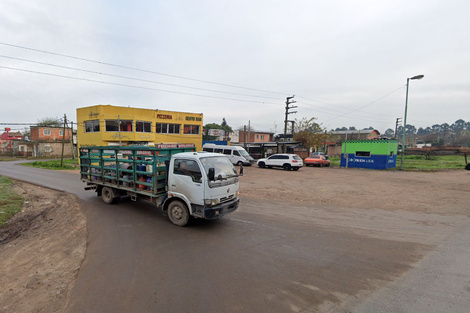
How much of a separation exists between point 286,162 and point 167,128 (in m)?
19.0

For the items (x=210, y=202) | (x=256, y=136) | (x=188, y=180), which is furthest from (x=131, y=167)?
(x=256, y=136)

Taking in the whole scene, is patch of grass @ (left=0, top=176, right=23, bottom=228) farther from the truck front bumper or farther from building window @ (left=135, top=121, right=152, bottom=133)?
building window @ (left=135, top=121, right=152, bottom=133)

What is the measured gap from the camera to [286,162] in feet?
71.2

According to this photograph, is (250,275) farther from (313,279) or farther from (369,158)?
(369,158)

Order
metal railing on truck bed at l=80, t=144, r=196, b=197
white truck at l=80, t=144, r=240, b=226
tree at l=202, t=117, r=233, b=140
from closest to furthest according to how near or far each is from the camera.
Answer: white truck at l=80, t=144, r=240, b=226
metal railing on truck bed at l=80, t=144, r=196, b=197
tree at l=202, t=117, r=233, b=140

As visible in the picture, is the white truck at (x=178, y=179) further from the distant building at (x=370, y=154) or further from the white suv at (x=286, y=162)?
the distant building at (x=370, y=154)

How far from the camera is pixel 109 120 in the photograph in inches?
1081

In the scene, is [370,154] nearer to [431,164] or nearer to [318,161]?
[318,161]

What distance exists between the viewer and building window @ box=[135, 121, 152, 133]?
95.7ft

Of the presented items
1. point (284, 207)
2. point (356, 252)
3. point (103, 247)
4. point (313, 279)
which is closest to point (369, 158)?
point (284, 207)

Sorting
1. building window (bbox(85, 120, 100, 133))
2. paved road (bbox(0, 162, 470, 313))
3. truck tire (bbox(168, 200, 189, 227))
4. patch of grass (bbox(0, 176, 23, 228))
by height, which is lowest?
patch of grass (bbox(0, 176, 23, 228))

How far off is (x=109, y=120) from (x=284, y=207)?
87.2 ft

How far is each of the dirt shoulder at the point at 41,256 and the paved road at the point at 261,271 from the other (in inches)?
11.9

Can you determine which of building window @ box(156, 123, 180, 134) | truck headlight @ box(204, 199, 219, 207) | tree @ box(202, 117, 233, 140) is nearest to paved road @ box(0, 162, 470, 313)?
truck headlight @ box(204, 199, 219, 207)
